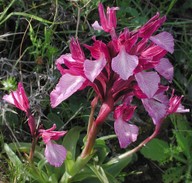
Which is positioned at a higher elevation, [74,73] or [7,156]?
[74,73]

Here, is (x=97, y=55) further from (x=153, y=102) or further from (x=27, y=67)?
(x=27, y=67)

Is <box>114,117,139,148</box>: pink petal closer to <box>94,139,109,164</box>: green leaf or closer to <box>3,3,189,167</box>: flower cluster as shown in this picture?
<box>3,3,189,167</box>: flower cluster

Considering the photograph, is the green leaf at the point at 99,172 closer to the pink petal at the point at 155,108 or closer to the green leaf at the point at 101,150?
the green leaf at the point at 101,150

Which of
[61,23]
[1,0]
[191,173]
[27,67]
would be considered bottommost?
[191,173]

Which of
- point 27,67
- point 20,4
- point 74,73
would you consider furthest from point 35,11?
point 74,73

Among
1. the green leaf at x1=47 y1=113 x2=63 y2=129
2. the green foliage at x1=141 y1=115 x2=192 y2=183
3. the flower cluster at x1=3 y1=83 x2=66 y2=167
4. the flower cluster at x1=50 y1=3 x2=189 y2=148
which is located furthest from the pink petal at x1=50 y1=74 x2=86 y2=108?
the green foliage at x1=141 y1=115 x2=192 y2=183

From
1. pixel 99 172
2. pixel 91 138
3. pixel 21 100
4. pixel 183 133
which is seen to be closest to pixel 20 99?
pixel 21 100

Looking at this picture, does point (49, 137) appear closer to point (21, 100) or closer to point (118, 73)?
point (21, 100)
